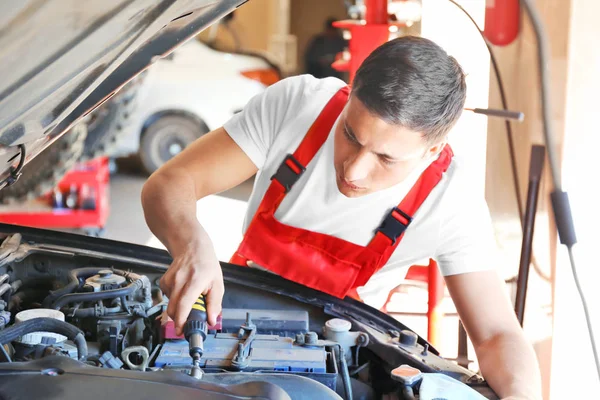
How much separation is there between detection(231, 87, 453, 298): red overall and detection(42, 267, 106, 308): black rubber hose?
1.41ft

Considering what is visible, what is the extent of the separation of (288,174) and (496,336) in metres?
0.64

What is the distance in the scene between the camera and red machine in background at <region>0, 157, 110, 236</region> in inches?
153

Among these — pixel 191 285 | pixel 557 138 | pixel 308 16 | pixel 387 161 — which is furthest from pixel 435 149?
pixel 308 16

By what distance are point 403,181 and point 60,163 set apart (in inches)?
101

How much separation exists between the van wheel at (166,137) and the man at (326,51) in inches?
116

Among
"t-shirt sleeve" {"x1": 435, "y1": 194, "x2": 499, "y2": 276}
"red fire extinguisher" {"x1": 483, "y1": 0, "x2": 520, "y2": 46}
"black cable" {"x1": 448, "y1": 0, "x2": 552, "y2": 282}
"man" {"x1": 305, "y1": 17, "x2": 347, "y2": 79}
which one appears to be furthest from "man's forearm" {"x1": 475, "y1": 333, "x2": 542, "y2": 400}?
"man" {"x1": 305, "y1": 17, "x2": 347, "y2": 79}

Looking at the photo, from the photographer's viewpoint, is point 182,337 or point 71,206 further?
point 71,206

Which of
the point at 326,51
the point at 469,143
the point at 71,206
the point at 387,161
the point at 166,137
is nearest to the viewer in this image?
the point at 387,161

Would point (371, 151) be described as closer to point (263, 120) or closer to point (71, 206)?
point (263, 120)

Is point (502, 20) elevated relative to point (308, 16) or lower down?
elevated

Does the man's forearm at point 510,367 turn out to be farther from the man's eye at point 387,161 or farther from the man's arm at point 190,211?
the man's arm at point 190,211

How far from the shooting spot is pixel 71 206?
3.95m

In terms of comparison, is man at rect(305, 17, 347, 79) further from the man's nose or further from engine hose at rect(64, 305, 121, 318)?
engine hose at rect(64, 305, 121, 318)

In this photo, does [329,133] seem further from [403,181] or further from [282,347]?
[282,347]
